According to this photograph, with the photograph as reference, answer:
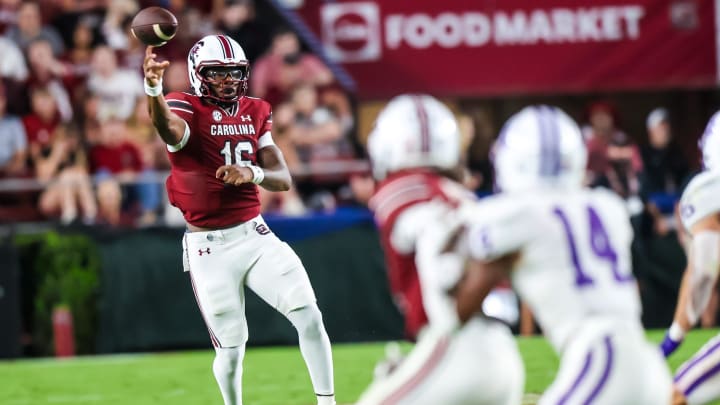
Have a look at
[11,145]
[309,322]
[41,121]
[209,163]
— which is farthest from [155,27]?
[41,121]

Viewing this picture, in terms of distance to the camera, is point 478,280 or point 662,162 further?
point 662,162

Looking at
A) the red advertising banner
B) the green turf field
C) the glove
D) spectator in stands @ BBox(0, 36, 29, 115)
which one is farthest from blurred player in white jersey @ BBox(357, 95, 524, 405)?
the red advertising banner

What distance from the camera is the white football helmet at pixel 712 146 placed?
6.33m

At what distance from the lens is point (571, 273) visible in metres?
4.16

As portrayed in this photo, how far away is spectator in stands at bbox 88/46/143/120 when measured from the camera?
42.0ft

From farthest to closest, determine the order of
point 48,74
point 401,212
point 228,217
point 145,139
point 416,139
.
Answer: point 48,74 → point 145,139 → point 228,217 → point 416,139 → point 401,212

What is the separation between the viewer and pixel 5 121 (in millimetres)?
12336

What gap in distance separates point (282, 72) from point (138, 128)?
4.85ft

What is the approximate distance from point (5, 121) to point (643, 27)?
21.2 ft

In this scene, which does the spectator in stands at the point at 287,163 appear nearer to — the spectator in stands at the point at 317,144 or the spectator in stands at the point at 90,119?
the spectator in stands at the point at 317,144

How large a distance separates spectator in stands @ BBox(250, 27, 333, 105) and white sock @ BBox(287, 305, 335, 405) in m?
6.48

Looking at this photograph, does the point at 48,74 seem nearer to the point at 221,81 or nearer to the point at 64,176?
the point at 64,176

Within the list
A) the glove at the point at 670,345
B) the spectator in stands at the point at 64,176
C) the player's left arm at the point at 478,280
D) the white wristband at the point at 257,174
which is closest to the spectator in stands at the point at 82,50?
the spectator in stands at the point at 64,176

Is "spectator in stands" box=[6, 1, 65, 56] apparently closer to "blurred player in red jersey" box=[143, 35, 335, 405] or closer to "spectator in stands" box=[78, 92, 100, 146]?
"spectator in stands" box=[78, 92, 100, 146]
